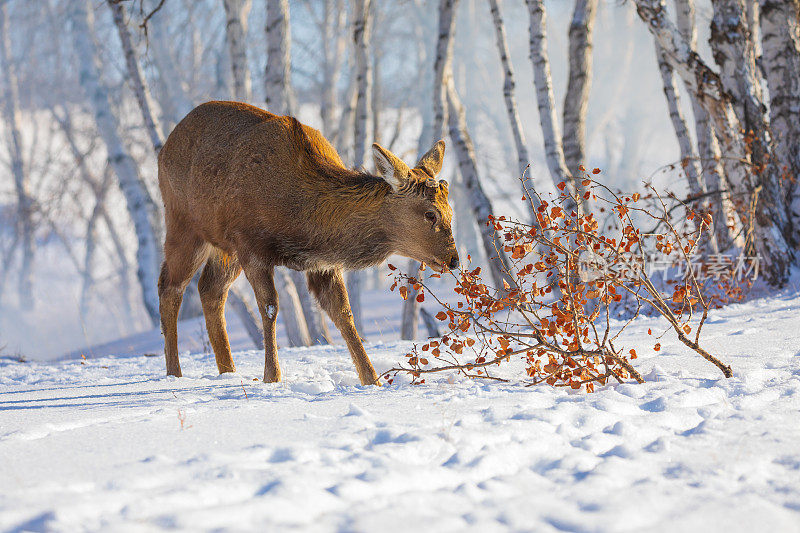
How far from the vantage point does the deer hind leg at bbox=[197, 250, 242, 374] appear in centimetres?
522

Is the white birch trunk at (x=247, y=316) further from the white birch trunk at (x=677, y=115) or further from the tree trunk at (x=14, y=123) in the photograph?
the tree trunk at (x=14, y=123)

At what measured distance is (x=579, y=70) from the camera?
870 cm

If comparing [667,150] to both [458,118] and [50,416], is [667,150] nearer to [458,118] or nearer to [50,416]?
[458,118]

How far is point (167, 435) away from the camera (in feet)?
8.79

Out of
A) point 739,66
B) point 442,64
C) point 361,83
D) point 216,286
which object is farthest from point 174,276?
point 739,66

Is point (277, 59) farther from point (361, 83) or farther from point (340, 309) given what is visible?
point (340, 309)

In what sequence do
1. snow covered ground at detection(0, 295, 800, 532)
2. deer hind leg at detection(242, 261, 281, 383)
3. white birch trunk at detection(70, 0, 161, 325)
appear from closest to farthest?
snow covered ground at detection(0, 295, 800, 532), deer hind leg at detection(242, 261, 281, 383), white birch trunk at detection(70, 0, 161, 325)

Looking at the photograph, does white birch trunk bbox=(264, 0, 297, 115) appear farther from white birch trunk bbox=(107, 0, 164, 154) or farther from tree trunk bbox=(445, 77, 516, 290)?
tree trunk bbox=(445, 77, 516, 290)

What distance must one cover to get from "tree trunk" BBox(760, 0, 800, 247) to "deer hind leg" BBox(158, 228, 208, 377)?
6603mm

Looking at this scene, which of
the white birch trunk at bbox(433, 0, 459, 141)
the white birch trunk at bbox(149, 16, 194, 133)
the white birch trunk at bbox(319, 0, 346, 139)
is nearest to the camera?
the white birch trunk at bbox(433, 0, 459, 141)

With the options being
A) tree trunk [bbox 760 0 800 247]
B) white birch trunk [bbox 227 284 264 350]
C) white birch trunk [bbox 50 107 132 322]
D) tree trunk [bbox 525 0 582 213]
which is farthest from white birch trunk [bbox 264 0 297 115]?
white birch trunk [bbox 50 107 132 322]

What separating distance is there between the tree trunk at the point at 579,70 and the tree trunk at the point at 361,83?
2713mm

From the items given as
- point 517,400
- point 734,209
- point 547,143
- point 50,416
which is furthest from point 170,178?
point 734,209

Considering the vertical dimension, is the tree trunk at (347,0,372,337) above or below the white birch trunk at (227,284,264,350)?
above
